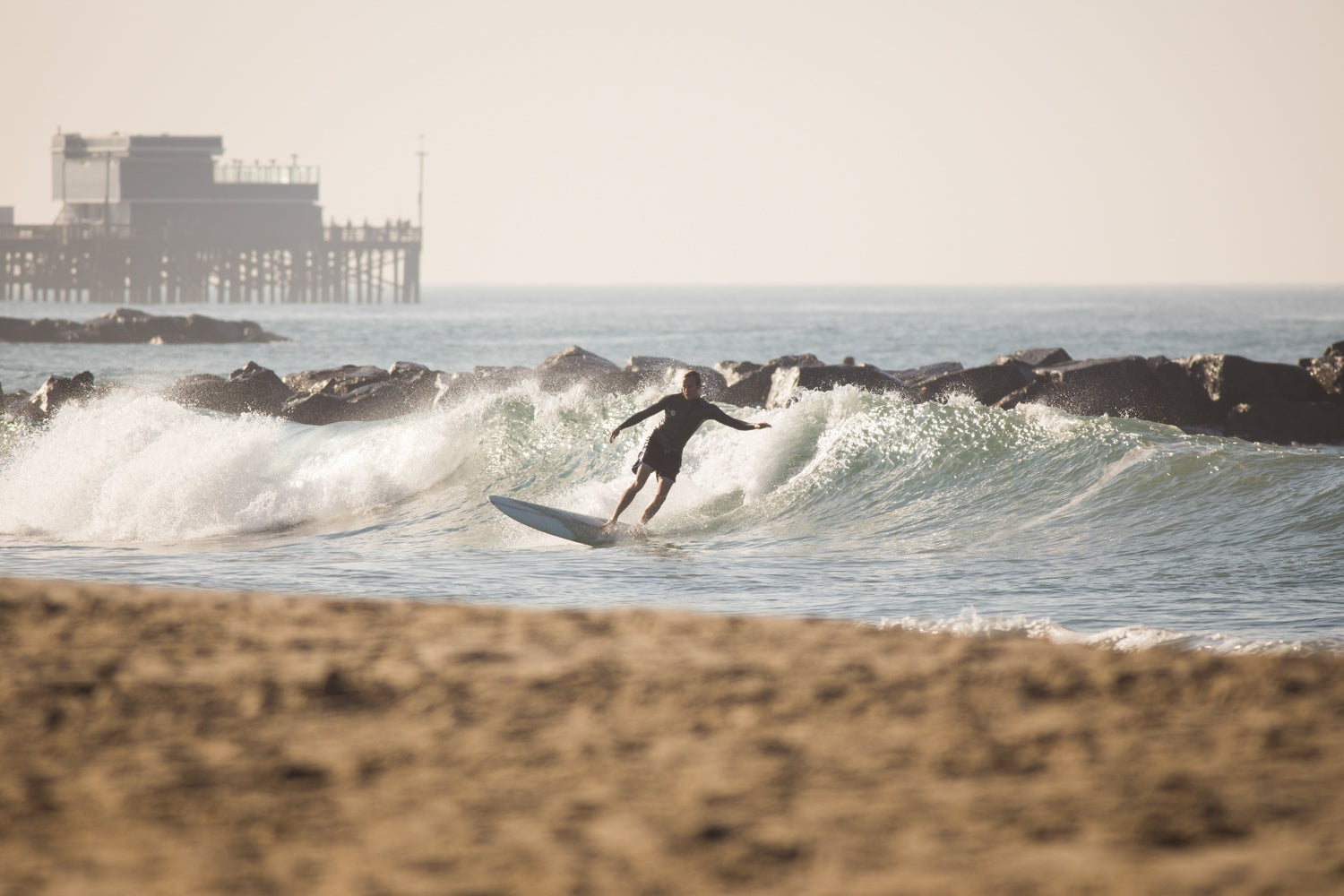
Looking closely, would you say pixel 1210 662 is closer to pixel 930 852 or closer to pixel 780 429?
pixel 930 852

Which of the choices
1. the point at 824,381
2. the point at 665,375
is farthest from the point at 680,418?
the point at 665,375

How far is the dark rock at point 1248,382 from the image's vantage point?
20.9 metres

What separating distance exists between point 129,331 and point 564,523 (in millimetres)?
42316

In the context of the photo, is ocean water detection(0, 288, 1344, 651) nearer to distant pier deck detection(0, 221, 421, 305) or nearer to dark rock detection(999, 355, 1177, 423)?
dark rock detection(999, 355, 1177, 423)

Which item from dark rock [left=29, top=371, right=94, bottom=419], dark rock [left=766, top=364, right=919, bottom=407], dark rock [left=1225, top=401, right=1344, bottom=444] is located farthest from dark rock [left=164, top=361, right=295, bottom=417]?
dark rock [left=1225, top=401, right=1344, bottom=444]

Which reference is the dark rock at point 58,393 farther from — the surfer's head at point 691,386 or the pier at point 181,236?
the pier at point 181,236

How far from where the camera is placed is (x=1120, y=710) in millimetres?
4523

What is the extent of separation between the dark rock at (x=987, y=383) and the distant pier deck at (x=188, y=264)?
242ft

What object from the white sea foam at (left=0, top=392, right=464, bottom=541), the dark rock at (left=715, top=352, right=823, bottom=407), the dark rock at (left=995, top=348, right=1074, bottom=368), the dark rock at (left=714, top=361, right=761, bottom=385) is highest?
the dark rock at (left=995, top=348, right=1074, bottom=368)

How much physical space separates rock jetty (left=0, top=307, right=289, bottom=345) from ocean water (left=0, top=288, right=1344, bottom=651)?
30455 millimetres

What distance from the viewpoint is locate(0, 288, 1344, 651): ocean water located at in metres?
8.97

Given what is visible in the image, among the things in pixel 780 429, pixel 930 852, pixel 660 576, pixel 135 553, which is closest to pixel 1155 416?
pixel 780 429

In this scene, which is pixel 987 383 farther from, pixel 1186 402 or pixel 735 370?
pixel 735 370

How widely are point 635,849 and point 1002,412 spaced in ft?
41.8
